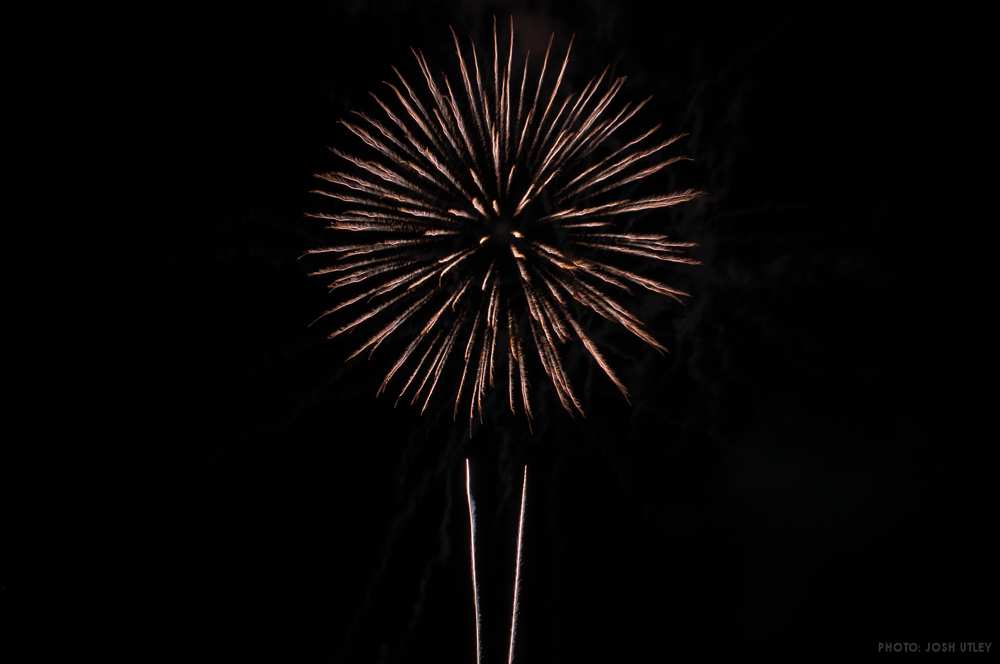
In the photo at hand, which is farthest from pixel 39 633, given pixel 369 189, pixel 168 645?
pixel 369 189

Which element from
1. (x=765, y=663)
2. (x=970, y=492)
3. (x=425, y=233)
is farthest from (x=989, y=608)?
(x=425, y=233)

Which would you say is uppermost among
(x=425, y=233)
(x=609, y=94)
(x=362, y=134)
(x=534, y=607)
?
(x=609, y=94)

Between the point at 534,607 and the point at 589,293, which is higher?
the point at 589,293

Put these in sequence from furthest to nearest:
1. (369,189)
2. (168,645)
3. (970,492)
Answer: (168,645)
(970,492)
(369,189)

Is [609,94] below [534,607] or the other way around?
the other way around

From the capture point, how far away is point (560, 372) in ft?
24.3

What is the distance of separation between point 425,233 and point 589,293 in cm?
229

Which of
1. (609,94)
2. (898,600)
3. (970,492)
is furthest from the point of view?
(898,600)

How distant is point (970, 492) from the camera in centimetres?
930

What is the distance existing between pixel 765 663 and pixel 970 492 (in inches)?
192

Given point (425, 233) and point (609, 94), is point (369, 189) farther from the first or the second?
point (609, 94)

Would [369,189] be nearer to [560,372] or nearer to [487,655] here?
[560,372]

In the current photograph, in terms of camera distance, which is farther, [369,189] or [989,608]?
[989,608]

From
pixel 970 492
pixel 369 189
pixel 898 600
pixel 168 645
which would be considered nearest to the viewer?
pixel 369 189
